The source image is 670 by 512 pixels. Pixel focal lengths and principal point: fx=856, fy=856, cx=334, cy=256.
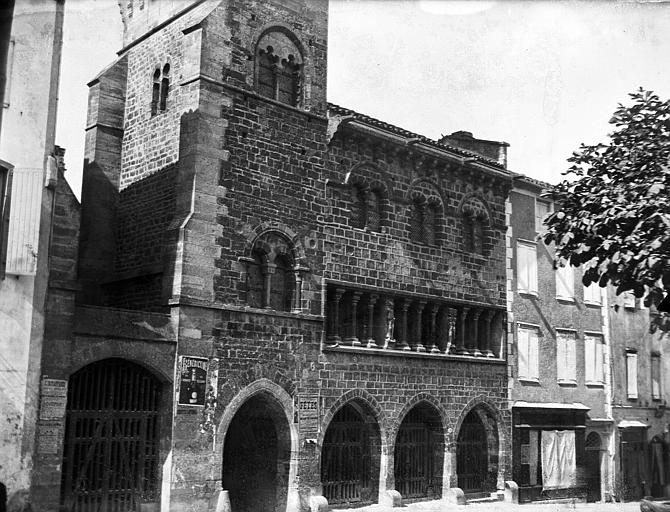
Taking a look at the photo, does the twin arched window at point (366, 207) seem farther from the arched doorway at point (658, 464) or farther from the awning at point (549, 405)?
the arched doorway at point (658, 464)

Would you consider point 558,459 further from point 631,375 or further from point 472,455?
point 631,375

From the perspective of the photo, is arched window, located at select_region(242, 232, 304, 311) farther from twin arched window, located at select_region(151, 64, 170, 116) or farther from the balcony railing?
twin arched window, located at select_region(151, 64, 170, 116)

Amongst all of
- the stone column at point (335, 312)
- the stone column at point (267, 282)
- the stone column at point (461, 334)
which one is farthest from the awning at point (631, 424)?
the stone column at point (267, 282)

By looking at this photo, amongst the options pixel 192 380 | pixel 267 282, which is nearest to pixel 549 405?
pixel 267 282

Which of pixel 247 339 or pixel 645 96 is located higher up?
pixel 645 96

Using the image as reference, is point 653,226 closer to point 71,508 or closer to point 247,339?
point 247,339

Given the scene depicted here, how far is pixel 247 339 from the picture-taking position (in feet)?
59.1

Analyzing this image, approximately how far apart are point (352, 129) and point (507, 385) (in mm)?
8745

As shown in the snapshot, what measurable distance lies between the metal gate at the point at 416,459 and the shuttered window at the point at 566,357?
5.65m

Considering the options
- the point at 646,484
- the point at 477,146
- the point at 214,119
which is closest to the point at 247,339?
the point at 214,119

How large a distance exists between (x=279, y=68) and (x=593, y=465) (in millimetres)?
15677

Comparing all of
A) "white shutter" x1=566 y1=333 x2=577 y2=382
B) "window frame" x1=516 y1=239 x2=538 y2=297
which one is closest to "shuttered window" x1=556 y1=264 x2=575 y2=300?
"window frame" x1=516 y1=239 x2=538 y2=297

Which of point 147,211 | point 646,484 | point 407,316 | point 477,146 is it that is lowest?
point 646,484

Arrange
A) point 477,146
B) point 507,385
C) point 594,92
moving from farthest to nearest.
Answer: point 477,146
point 507,385
point 594,92
